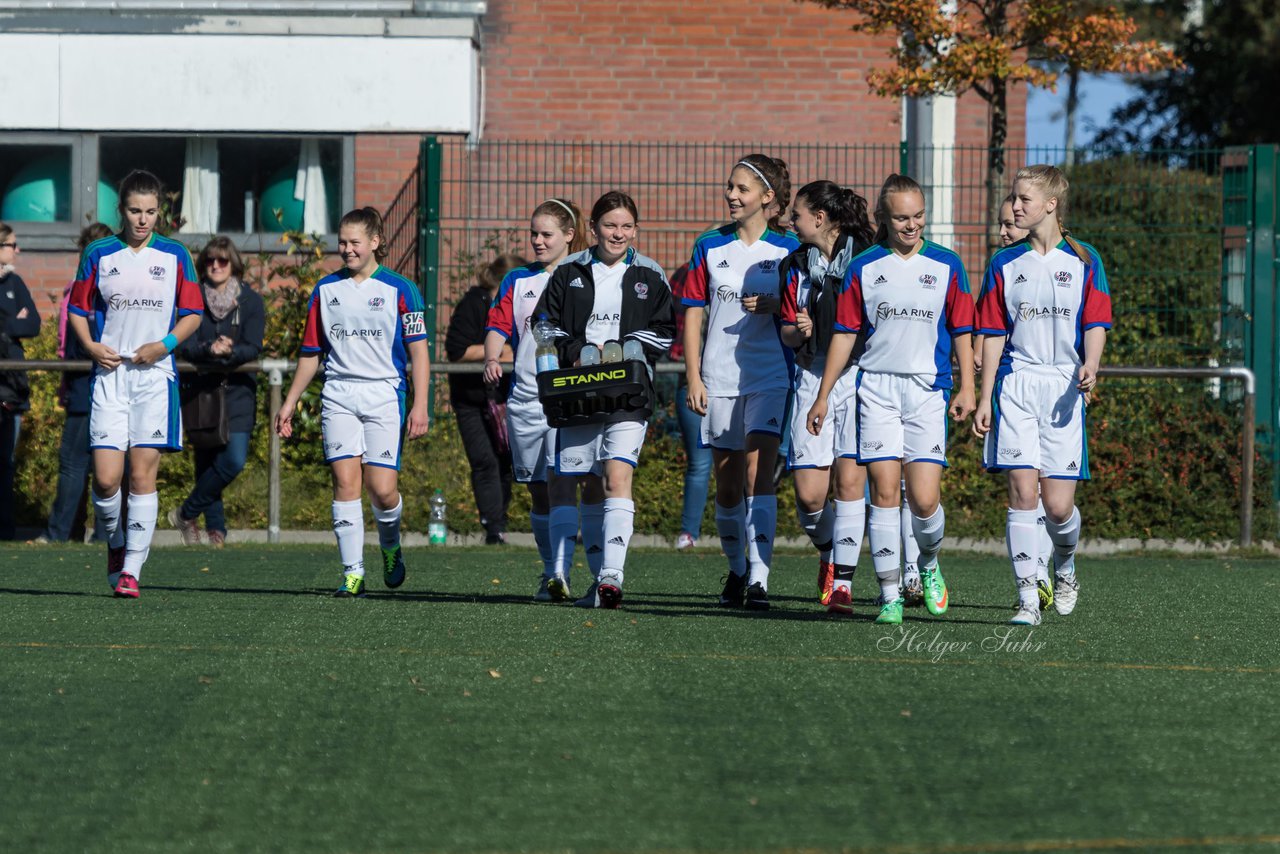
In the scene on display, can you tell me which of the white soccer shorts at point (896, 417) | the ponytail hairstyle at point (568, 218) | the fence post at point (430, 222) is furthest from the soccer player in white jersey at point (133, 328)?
the fence post at point (430, 222)

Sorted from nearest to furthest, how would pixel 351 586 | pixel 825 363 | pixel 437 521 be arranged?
pixel 825 363
pixel 351 586
pixel 437 521

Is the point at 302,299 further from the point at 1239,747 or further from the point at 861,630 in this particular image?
the point at 1239,747

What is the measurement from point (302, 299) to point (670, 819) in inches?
415

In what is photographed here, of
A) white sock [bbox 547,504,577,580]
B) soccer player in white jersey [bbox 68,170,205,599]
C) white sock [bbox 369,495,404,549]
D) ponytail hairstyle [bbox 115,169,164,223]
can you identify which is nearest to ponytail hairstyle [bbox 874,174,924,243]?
white sock [bbox 547,504,577,580]

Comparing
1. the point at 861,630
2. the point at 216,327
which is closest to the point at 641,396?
the point at 861,630

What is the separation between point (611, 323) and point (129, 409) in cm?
226

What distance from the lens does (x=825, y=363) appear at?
805cm

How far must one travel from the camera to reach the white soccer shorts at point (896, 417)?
7695 millimetres

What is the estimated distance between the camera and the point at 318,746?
17.0 ft

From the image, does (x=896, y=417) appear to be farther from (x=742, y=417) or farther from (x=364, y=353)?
(x=364, y=353)

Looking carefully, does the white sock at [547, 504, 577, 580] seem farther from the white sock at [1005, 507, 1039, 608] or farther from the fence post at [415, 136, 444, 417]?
the fence post at [415, 136, 444, 417]

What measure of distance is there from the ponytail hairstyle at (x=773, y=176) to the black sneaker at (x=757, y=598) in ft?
5.22

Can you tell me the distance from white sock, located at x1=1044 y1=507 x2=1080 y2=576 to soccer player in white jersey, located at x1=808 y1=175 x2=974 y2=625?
597 mm

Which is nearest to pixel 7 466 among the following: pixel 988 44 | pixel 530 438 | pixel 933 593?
pixel 530 438
